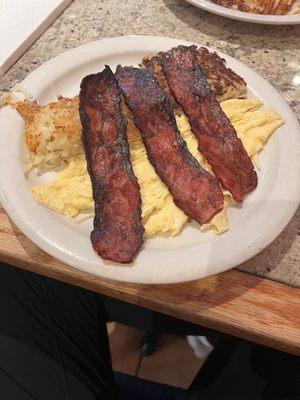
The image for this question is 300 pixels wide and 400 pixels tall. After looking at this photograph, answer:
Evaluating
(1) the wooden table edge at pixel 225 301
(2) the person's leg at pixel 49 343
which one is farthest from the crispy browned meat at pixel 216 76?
(2) the person's leg at pixel 49 343

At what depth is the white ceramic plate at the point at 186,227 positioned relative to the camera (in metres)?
0.80

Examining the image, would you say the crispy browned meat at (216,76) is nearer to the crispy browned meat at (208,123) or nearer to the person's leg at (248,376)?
the crispy browned meat at (208,123)

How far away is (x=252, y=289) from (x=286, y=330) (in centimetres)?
9

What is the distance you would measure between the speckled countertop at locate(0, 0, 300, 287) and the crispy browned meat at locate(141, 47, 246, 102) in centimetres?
18

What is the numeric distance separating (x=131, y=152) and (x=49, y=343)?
1.64ft

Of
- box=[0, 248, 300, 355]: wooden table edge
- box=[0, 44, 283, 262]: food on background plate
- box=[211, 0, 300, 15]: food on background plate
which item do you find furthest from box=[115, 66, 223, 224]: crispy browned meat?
box=[211, 0, 300, 15]: food on background plate

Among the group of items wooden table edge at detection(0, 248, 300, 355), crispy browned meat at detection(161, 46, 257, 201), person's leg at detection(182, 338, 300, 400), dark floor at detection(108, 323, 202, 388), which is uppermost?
crispy browned meat at detection(161, 46, 257, 201)

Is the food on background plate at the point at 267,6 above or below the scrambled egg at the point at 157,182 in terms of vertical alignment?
above

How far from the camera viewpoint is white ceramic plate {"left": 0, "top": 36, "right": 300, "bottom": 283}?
799 millimetres

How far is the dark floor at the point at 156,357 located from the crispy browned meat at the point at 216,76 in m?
1.04

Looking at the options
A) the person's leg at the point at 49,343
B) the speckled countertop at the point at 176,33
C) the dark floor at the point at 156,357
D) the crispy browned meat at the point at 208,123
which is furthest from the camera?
the dark floor at the point at 156,357

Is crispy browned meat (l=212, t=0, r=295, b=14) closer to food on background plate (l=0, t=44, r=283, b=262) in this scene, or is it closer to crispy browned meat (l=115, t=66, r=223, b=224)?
food on background plate (l=0, t=44, r=283, b=262)

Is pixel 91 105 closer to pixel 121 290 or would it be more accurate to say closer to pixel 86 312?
pixel 121 290

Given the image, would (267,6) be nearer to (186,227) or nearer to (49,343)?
(186,227)
